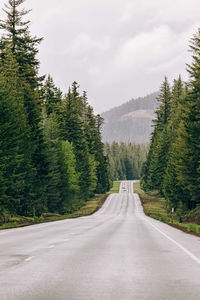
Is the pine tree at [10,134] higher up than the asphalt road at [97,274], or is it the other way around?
the pine tree at [10,134]

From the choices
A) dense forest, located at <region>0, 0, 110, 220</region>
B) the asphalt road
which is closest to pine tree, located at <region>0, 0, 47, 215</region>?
dense forest, located at <region>0, 0, 110, 220</region>

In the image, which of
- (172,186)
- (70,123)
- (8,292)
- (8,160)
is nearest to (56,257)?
(8,292)

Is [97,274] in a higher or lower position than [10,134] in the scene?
lower

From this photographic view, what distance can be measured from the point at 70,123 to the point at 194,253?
59.5 meters

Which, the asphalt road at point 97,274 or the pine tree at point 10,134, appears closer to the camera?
the asphalt road at point 97,274

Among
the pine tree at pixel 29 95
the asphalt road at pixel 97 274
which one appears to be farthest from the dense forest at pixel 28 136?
the asphalt road at pixel 97 274

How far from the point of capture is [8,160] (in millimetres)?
35156

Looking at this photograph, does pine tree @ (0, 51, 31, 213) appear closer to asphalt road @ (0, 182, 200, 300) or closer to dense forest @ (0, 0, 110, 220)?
dense forest @ (0, 0, 110, 220)

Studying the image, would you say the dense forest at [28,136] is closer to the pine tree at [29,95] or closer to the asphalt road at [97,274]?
the pine tree at [29,95]

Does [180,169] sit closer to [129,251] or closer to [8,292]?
[129,251]

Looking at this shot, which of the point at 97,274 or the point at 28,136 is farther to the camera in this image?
the point at 28,136

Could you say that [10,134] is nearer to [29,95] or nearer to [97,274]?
[29,95]

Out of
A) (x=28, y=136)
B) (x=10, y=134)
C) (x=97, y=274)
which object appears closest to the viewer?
(x=97, y=274)

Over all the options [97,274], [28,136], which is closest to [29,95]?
[28,136]
